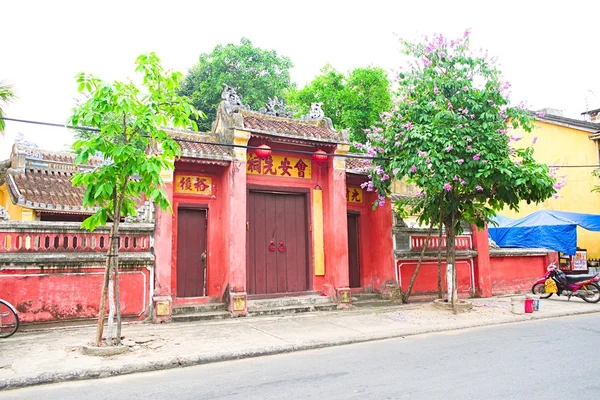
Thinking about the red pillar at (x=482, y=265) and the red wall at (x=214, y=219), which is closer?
the red wall at (x=214, y=219)

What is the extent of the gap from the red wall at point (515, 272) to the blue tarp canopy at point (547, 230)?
100 centimetres

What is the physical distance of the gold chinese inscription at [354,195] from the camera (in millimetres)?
12344

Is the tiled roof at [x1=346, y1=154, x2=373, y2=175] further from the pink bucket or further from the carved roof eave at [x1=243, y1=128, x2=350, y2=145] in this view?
the pink bucket

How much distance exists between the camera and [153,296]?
9070mm

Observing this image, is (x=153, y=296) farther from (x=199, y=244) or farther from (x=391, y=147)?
(x=391, y=147)

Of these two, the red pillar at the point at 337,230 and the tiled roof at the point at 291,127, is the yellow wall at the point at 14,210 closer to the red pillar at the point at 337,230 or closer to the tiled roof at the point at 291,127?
the tiled roof at the point at 291,127

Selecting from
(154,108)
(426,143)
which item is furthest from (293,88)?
(154,108)

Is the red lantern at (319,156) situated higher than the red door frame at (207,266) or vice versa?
the red lantern at (319,156)

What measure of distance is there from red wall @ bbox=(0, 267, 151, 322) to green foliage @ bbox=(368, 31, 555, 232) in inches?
226

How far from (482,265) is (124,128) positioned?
34.8 ft

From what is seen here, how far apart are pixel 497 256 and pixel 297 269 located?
6.52m

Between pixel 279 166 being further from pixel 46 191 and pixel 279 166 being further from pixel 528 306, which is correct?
pixel 46 191

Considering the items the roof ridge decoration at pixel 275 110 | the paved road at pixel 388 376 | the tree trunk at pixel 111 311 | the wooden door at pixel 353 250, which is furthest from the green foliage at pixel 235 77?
the paved road at pixel 388 376

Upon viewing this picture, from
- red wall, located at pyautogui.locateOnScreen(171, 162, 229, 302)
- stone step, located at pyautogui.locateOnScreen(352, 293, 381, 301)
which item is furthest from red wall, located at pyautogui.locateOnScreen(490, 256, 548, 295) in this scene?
red wall, located at pyautogui.locateOnScreen(171, 162, 229, 302)
